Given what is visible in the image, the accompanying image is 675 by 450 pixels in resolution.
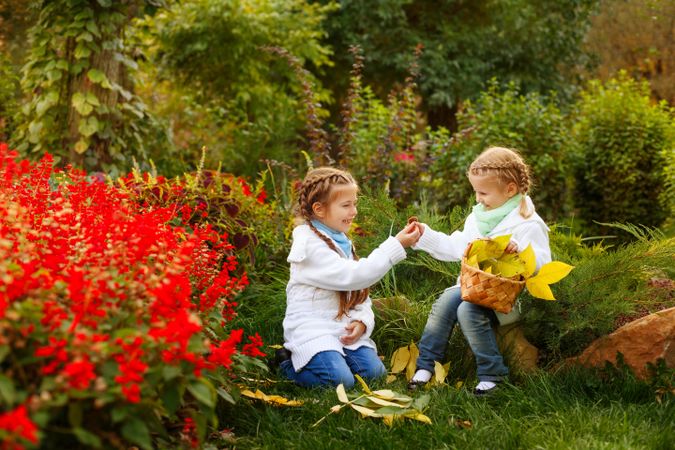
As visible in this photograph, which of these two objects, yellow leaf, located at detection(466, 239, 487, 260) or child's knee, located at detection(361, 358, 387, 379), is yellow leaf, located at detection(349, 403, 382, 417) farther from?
yellow leaf, located at detection(466, 239, 487, 260)

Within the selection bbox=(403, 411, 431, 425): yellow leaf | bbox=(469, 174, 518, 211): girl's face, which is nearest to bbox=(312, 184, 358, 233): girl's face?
bbox=(469, 174, 518, 211): girl's face

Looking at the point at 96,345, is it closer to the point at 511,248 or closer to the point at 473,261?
the point at 473,261

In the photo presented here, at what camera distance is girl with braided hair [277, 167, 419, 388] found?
373cm

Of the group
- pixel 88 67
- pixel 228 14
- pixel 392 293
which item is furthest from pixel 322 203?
pixel 228 14

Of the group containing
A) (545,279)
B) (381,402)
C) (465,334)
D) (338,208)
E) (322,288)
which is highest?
(338,208)

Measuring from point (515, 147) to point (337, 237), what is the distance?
3570 mm

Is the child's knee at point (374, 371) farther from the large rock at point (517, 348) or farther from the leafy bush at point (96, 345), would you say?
the leafy bush at point (96, 345)

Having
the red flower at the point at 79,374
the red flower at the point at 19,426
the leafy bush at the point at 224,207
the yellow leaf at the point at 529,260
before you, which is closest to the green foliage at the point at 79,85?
the leafy bush at the point at 224,207

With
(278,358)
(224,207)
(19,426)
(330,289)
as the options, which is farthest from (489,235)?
(19,426)

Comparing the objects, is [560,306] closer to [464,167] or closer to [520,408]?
[520,408]

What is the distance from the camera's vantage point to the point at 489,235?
12.5ft

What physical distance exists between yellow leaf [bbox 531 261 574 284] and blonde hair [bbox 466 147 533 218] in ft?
1.20

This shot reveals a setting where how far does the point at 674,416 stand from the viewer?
10.4 ft

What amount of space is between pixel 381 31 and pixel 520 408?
31.5 feet
